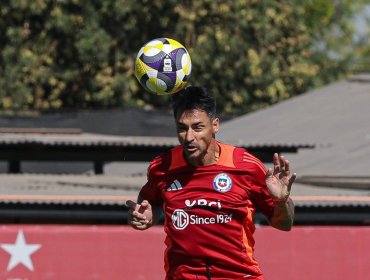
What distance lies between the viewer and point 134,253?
13.5m

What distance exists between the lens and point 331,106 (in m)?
27.8

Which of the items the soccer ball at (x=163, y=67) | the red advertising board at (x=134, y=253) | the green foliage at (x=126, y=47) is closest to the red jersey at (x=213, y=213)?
the soccer ball at (x=163, y=67)

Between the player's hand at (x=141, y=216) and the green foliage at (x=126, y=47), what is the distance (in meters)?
30.1

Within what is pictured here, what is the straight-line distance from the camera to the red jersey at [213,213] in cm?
682

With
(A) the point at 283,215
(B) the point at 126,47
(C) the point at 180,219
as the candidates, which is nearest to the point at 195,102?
(C) the point at 180,219

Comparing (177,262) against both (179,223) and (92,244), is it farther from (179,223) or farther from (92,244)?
(92,244)

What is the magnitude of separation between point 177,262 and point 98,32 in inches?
1197

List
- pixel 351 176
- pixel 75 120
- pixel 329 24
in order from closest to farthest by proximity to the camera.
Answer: pixel 351 176
pixel 75 120
pixel 329 24

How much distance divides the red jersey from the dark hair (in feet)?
0.91

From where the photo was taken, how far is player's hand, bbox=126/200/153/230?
6836mm

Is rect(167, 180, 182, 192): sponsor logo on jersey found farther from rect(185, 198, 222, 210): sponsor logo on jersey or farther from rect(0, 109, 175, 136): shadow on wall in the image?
rect(0, 109, 175, 136): shadow on wall

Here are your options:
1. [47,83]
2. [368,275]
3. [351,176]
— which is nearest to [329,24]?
[47,83]

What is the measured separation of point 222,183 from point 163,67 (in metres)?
3.01

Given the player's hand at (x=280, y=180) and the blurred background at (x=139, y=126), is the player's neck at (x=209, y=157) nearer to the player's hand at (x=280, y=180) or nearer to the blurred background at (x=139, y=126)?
the player's hand at (x=280, y=180)
